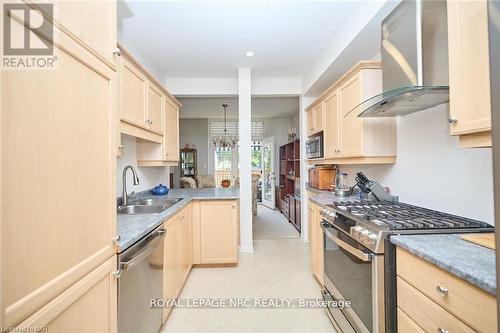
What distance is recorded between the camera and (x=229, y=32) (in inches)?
103

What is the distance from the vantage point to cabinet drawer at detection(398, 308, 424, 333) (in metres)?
1.07

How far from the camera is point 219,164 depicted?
25.0ft

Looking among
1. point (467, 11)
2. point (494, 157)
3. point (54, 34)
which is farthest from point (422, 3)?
point (54, 34)

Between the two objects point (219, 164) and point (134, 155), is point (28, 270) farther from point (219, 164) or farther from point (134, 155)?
point (219, 164)

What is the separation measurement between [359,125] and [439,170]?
0.74 meters

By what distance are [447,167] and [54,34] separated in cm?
225

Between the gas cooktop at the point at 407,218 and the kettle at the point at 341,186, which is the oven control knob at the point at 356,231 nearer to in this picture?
the gas cooktop at the point at 407,218

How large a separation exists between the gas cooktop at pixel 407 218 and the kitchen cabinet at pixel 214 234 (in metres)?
1.48

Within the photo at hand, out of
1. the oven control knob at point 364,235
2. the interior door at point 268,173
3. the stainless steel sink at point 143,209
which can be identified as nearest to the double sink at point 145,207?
the stainless steel sink at point 143,209

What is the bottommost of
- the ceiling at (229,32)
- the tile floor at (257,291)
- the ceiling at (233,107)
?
the tile floor at (257,291)

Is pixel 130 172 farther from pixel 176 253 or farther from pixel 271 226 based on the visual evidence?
pixel 271 226

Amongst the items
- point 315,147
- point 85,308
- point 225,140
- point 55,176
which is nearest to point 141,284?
point 85,308

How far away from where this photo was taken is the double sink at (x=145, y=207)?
2371mm

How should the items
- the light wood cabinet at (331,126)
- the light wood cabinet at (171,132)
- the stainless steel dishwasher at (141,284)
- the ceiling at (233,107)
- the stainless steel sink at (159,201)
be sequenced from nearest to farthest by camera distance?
the stainless steel dishwasher at (141,284)
the light wood cabinet at (331,126)
the stainless steel sink at (159,201)
the light wood cabinet at (171,132)
the ceiling at (233,107)
